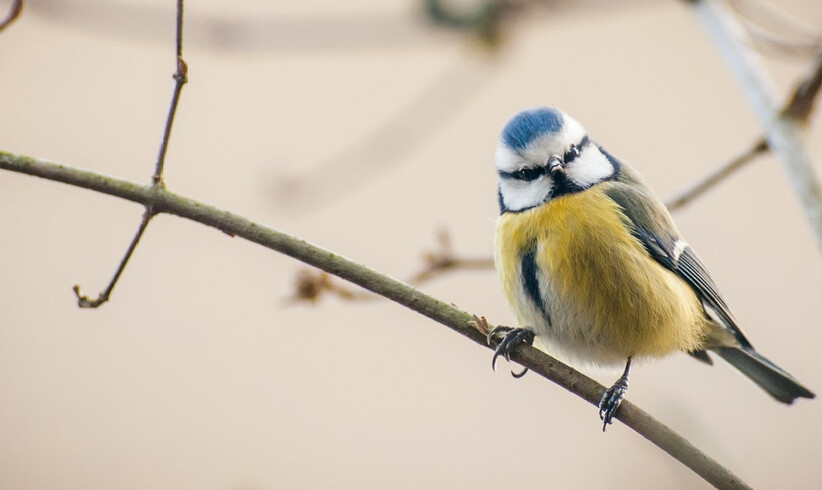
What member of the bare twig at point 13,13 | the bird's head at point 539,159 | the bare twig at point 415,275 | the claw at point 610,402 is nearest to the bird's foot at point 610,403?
the claw at point 610,402

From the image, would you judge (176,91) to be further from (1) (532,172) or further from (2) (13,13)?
(1) (532,172)

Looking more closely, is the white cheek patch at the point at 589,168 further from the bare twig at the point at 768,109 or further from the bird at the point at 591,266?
the bare twig at the point at 768,109

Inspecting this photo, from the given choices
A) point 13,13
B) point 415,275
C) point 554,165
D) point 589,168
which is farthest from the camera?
point 589,168

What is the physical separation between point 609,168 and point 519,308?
20.9 inches

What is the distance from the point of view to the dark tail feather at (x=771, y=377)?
2.13 metres

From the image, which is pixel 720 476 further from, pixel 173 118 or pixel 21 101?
pixel 21 101

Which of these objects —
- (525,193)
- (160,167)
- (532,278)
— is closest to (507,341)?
(532,278)

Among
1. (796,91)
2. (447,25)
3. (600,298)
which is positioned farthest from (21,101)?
(796,91)

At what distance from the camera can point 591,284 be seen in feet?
6.25

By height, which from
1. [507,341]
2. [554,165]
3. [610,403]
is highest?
[554,165]

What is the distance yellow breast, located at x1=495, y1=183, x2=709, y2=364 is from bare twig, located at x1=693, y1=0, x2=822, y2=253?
426 millimetres

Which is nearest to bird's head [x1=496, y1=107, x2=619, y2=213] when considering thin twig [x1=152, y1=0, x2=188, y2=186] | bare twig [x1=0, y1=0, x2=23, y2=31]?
thin twig [x1=152, y1=0, x2=188, y2=186]

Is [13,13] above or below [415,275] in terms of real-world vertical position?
above

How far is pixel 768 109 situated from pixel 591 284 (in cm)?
55
